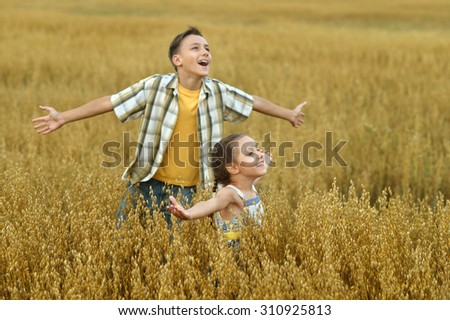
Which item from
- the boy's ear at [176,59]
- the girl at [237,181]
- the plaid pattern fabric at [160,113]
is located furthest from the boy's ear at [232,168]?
the boy's ear at [176,59]

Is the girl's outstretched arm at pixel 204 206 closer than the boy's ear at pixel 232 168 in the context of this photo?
Yes

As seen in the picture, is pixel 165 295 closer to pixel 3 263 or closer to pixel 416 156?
pixel 3 263

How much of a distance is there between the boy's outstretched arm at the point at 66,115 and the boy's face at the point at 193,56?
1.50 ft

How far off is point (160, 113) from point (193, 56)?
361mm

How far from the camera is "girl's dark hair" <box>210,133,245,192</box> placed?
3.06 metres

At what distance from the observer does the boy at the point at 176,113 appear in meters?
3.27

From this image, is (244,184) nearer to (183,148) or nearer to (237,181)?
(237,181)

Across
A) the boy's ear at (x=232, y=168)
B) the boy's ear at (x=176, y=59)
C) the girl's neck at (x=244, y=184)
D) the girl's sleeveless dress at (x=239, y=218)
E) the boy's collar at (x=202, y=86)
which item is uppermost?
the boy's ear at (x=176, y=59)

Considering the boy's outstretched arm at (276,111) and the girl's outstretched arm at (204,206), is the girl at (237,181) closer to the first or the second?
the girl's outstretched arm at (204,206)

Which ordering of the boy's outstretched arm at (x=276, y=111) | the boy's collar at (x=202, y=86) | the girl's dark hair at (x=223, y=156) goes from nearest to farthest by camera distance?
the girl's dark hair at (x=223, y=156)
the boy's collar at (x=202, y=86)
the boy's outstretched arm at (x=276, y=111)

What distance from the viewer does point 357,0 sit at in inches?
1515

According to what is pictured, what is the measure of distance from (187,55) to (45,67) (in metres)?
6.78

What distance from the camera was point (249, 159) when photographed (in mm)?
3008

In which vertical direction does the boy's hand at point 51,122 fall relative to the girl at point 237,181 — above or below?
above
